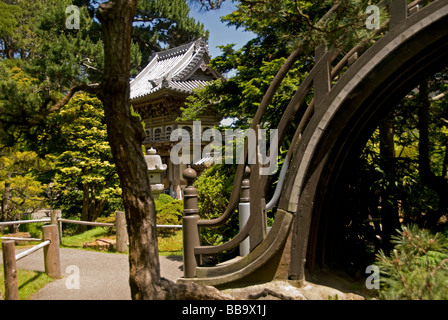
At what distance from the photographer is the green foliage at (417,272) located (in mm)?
2971

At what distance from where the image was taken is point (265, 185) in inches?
170

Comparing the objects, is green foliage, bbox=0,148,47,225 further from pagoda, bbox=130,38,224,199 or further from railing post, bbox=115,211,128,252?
pagoda, bbox=130,38,224,199

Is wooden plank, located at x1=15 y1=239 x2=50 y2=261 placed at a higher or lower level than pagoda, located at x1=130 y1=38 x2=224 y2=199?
lower

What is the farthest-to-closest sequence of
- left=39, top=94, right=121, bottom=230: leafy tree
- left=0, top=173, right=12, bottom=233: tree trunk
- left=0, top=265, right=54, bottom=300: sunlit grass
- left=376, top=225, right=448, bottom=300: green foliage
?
left=39, top=94, right=121, bottom=230: leafy tree → left=0, top=173, right=12, bottom=233: tree trunk → left=0, top=265, right=54, bottom=300: sunlit grass → left=376, top=225, right=448, bottom=300: green foliage

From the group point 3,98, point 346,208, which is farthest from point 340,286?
point 3,98

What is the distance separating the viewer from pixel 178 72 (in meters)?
19.5

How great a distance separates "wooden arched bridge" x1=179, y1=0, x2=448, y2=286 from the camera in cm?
343

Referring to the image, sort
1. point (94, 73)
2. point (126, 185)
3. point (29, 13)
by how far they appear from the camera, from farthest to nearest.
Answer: point (29, 13) < point (94, 73) < point (126, 185)

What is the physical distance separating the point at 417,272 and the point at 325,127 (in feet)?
5.23

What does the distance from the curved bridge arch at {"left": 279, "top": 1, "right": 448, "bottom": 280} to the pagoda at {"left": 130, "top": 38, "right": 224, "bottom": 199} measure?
14.0m

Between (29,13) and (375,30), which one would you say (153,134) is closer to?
(29,13)

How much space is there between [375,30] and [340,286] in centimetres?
273

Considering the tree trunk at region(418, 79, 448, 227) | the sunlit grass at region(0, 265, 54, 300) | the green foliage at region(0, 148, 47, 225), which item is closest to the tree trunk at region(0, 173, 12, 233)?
the green foliage at region(0, 148, 47, 225)

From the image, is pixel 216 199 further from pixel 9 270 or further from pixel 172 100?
pixel 172 100
